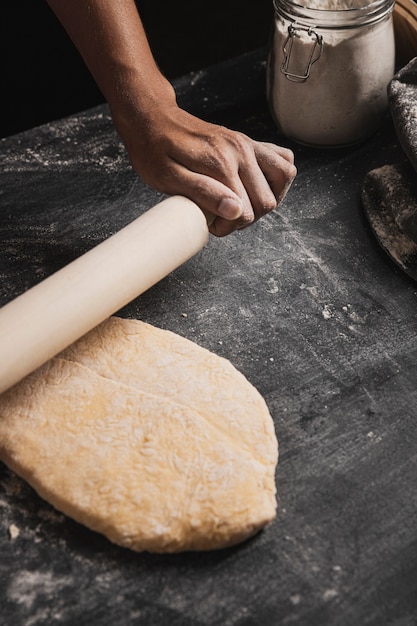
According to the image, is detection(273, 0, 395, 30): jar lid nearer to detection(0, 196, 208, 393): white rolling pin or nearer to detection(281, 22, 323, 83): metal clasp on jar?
detection(281, 22, 323, 83): metal clasp on jar

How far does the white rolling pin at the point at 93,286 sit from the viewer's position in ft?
3.95

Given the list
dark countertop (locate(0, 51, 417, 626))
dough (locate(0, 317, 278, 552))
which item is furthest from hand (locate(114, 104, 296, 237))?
dough (locate(0, 317, 278, 552))

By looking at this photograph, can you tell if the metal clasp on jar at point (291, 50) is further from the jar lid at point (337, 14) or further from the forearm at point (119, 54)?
the forearm at point (119, 54)

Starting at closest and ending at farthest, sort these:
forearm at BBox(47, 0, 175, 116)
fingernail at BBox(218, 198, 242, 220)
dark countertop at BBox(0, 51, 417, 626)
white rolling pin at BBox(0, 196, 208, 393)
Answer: dark countertop at BBox(0, 51, 417, 626)
white rolling pin at BBox(0, 196, 208, 393)
fingernail at BBox(218, 198, 242, 220)
forearm at BBox(47, 0, 175, 116)

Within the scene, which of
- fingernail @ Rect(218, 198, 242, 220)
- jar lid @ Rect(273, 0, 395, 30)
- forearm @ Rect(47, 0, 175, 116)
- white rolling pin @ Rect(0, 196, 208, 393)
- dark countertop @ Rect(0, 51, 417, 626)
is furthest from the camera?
jar lid @ Rect(273, 0, 395, 30)

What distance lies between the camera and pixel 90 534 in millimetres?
1153

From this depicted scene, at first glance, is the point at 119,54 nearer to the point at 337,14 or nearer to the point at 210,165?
the point at 210,165

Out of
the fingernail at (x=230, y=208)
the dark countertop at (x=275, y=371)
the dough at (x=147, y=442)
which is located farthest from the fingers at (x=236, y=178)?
the dough at (x=147, y=442)

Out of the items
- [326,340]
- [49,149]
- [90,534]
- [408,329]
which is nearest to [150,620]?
[90,534]

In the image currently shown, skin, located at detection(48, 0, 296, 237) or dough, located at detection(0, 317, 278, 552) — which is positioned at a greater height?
skin, located at detection(48, 0, 296, 237)

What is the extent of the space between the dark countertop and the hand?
0.19 m

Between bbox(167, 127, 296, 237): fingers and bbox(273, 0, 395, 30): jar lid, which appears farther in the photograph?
bbox(273, 0, 395, 30): jar lid

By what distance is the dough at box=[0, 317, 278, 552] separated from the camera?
1.11 metres

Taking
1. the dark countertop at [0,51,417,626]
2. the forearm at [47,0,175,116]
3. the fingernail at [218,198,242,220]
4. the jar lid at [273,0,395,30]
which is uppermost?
the forearm at [47,0,175,116]
